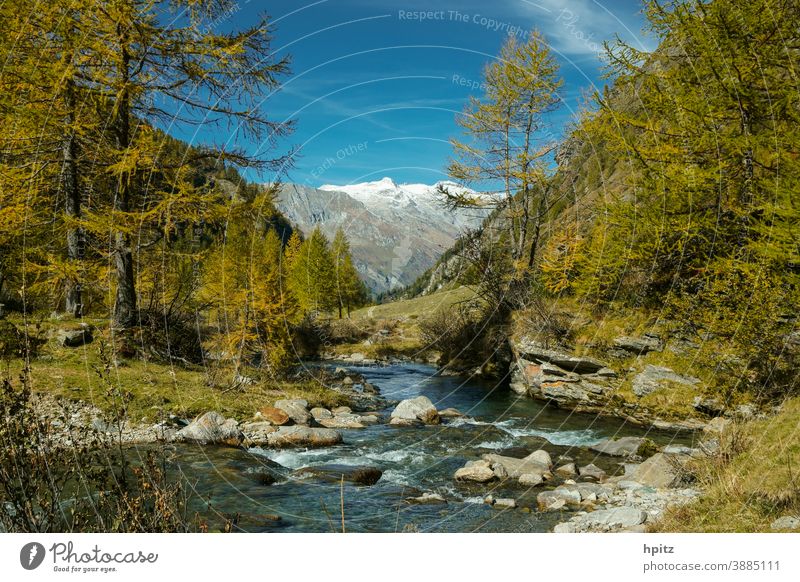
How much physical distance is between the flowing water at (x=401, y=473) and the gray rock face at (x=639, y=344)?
2.30 metres

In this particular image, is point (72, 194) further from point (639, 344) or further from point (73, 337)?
point (639, 344)

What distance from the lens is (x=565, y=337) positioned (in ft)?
57.9

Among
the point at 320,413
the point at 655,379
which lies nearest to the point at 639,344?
the point at 655,379

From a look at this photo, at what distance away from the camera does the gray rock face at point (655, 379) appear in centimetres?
1366

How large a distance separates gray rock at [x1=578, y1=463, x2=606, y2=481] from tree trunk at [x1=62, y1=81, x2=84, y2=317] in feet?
40.5

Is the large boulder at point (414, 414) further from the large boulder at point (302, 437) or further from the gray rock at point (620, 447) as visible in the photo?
the gray rock at point (620, 447)

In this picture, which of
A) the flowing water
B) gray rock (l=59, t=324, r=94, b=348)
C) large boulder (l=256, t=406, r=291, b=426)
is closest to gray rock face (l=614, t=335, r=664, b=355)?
the flowing water

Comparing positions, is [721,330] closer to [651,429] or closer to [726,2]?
[651,429]

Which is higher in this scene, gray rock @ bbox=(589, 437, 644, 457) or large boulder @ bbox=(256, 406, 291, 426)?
large boulder @ bbox=(256, 406, 291, 426)

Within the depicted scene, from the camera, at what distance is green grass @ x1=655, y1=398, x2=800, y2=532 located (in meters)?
5.28

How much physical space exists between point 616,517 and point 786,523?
2.92 m

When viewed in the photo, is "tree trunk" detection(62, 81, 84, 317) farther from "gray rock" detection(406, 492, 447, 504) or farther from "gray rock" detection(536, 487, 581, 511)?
"gray rock" detection(536, 487, 581, 511)

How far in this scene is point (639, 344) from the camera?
1519cm
